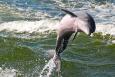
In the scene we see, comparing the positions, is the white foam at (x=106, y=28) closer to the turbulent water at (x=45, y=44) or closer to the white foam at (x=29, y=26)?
the turbulent water at (x=45, y=44)

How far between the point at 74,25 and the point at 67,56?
Result: 4348 mm

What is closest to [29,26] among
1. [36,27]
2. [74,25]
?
[36,27]

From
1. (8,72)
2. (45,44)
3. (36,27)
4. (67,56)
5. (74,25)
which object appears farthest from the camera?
(36,27)

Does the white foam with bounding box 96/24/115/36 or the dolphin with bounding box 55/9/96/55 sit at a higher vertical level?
the dolphin with bounding box 55/9/96/55

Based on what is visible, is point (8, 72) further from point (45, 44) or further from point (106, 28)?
point (106, 28)

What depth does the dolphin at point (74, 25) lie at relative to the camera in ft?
18.9

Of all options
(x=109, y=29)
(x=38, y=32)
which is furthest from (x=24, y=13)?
(x=109, y=29)

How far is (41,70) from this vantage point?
9.39 meters

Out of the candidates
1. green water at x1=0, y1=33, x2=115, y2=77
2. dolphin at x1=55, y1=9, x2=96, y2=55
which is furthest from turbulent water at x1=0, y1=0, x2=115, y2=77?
dolphin at x1=55, y1=9, x2=96, y2=55

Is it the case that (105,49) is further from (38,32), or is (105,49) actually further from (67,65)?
(38,32)

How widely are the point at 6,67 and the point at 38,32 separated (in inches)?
142

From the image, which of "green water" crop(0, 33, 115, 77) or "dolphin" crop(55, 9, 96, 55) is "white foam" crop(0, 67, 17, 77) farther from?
"dolphin" crop(55, 9, 96, 55)

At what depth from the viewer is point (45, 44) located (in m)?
11.2

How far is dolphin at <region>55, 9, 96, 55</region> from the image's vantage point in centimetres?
575
